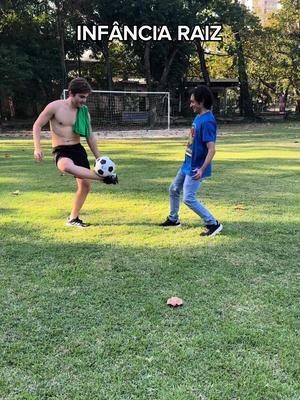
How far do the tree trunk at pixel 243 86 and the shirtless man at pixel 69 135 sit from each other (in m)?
27.9

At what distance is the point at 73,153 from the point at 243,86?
30.7 meters

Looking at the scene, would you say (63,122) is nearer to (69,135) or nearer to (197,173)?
(69,135)

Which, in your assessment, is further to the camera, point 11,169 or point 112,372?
point 11,169

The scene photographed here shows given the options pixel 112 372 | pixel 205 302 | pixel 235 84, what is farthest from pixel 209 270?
pixel 235 84

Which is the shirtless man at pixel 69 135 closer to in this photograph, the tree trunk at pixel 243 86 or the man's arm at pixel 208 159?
the man's arm at pixel 208 159

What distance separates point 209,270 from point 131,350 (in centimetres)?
136

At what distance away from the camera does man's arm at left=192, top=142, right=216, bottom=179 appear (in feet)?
14.9

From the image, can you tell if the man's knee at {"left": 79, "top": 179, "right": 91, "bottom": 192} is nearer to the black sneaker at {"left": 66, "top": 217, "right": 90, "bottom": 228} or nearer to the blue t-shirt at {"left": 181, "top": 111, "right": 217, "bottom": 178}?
the black sneaker at {"left": 66, "top": 217, "right": 90, "bottom": 228}

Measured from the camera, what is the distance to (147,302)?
10.8 ft

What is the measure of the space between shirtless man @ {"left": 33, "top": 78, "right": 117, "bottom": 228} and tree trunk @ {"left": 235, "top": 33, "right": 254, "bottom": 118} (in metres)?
27.9

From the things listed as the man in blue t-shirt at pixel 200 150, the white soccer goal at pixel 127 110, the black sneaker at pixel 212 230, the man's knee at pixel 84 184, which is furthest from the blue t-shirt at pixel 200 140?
the white soccer goal at pixel 127 110

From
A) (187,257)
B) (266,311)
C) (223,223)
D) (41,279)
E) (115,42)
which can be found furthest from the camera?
(115,42)

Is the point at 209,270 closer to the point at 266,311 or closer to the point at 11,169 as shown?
the point at 266,311

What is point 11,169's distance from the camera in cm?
945
